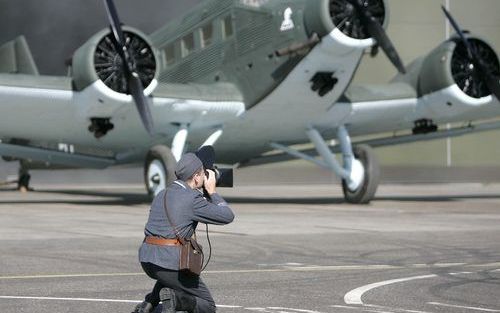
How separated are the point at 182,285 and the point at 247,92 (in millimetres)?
19463

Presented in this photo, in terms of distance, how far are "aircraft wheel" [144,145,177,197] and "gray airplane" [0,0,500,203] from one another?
4 cm

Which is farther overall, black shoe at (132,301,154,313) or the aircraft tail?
the aircraft tail

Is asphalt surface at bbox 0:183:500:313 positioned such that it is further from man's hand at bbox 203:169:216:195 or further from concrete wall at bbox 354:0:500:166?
concrete wall at bbox 354:0:500:166

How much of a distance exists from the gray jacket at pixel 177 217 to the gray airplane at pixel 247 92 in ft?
53.9

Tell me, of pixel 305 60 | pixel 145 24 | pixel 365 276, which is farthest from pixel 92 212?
pixel 145 24

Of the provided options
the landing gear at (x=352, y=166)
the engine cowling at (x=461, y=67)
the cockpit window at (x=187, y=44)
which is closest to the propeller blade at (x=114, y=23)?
the cockpit window at (x=187, y=44)

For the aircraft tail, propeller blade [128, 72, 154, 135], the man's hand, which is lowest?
the man's hand

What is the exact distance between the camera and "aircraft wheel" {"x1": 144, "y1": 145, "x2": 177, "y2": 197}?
82.6 feet

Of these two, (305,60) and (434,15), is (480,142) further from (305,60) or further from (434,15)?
(305,60)

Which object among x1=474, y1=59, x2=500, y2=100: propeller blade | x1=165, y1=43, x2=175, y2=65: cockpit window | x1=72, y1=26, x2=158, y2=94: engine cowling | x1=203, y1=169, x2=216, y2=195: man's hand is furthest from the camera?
x1=165, y1=43, x2=175, y2=65: cockpit window

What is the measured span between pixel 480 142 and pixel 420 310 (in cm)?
4352

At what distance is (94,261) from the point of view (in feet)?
44.9

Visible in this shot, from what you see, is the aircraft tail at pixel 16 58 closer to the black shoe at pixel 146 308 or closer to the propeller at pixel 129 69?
the propeller at pixel 129 69

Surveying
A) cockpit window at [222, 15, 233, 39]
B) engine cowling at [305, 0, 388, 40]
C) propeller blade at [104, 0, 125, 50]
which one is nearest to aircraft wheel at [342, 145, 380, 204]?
engine cowling at [305, 0, 388, 40]
